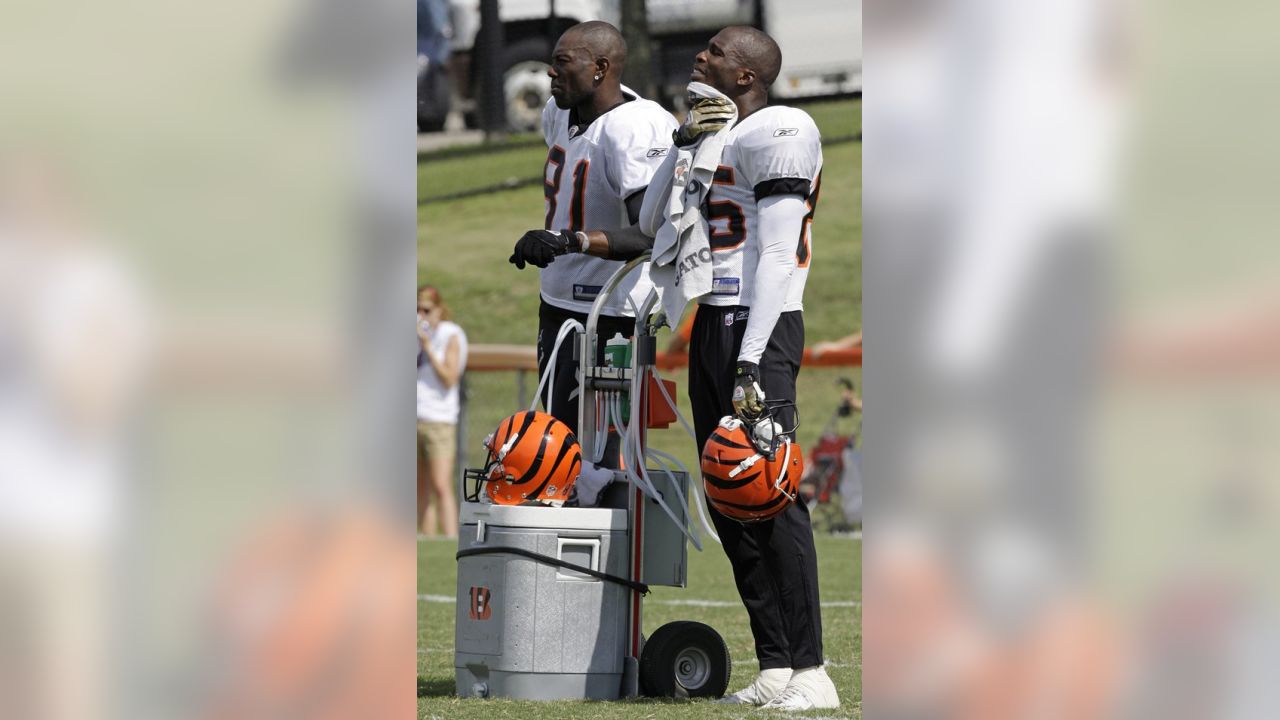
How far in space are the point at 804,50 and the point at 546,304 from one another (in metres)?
15.5

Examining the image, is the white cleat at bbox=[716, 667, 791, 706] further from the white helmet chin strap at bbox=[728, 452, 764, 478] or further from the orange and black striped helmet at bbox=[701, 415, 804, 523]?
the white helmet chin strap at bbox=[728, 452, 764, 478]

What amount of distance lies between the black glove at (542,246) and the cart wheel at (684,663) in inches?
45.3

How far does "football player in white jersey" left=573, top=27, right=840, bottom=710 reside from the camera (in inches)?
187

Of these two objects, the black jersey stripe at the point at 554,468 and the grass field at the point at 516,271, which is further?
the grass field at the point at 516,271

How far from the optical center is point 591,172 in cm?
559

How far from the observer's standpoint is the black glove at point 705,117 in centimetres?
482

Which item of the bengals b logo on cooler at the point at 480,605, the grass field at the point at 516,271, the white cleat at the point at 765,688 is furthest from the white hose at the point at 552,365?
the grass field at the point at 516,271

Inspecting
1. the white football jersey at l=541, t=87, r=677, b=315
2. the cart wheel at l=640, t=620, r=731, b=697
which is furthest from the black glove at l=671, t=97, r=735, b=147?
the cart wheel at l=640, t=620, r=731, b=697

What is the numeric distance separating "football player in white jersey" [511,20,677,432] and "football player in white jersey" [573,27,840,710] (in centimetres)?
46

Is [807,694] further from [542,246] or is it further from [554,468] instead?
[542,246]
